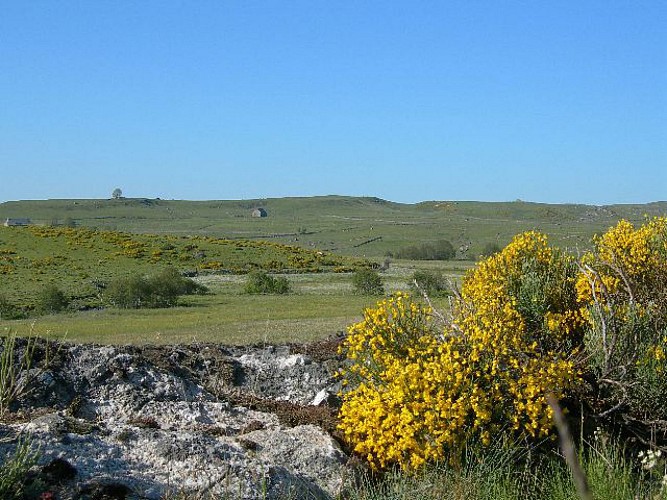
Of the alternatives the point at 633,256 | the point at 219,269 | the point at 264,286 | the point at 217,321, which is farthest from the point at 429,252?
the point at 633,256

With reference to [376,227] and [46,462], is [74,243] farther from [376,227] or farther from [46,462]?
[376,227]

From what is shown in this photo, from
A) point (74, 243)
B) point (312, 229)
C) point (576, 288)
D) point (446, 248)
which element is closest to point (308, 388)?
point (576, 288)

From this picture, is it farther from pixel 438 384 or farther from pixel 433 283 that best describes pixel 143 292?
pixel 438 384

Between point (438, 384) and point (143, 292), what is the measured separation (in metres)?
37.0

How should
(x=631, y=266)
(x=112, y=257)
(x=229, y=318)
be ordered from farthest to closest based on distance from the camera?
(x=112, y=257)
(x=229, y=318)
(x=631, y=266)

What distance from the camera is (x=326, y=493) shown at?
7.11m

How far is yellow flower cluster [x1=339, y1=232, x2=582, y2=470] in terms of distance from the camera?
23.7ft

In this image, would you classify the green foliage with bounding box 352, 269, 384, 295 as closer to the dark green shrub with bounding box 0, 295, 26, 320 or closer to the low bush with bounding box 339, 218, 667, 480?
the dark green shrub with bounding box 0, 295, 26, 320

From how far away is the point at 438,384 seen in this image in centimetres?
744

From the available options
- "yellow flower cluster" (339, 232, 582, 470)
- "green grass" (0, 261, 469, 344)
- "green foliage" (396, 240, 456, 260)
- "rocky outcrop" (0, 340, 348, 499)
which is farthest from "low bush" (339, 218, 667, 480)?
"green foliage" (396, 240, 456, 260)

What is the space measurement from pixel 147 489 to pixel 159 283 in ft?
126

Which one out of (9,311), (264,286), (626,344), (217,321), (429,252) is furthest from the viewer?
(429,252)

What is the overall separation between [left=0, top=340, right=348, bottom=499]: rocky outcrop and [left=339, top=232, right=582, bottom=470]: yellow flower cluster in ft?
2.12

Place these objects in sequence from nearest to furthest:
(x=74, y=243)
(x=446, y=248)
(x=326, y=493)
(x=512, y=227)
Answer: (x=326, y=493) → (x=74, y=243) → (x=446, y=248) → (x=512, y=227)
